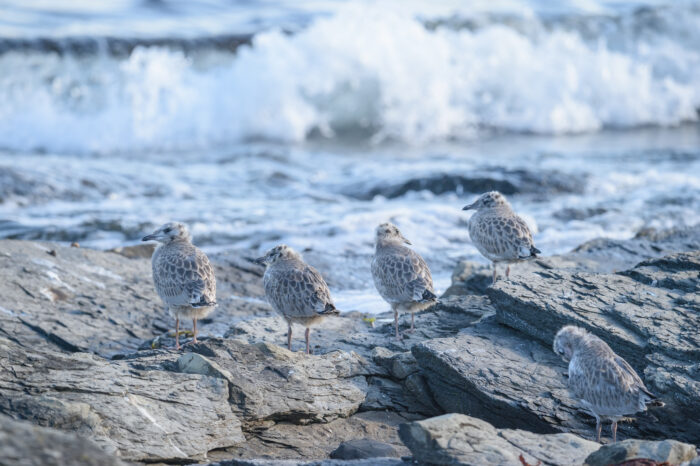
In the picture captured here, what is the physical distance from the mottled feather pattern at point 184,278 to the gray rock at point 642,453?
393 centimetres

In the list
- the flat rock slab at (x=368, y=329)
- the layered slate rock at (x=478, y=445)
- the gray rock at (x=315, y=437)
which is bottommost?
the gray rock at (x=315, y=437)

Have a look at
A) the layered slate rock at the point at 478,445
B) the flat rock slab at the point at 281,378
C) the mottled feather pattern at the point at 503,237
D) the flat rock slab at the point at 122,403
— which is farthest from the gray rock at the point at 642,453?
the mottled feather pattern at the point at 503,237

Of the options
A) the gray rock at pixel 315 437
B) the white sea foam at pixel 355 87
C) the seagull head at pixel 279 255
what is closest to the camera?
the gray rock at pixel 315 437

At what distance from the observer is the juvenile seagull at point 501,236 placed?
353 inches

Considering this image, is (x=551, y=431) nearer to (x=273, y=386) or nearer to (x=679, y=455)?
(x=679, y=455)

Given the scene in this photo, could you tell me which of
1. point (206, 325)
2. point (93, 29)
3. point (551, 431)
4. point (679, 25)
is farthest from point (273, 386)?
point (679, 25)

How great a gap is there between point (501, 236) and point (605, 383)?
10.7 ft

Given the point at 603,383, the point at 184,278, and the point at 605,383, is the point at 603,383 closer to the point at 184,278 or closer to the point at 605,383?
the point at 605,383

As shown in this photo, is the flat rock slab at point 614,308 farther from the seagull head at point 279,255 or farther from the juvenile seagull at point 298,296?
the seagull head at point 279,255

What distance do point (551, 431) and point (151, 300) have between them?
4.72m

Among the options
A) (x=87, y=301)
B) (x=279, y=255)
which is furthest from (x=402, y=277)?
(x=87, y=301)

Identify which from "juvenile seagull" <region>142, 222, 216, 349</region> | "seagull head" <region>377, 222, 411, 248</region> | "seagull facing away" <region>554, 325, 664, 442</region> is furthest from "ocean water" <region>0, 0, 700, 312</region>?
"seagull facing away" <region>554, 325, 664, 442</region>

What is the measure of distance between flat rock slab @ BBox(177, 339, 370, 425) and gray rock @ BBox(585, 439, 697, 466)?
207cm

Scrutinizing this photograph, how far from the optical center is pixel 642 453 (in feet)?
16.6
